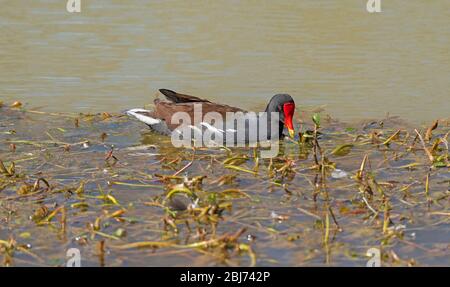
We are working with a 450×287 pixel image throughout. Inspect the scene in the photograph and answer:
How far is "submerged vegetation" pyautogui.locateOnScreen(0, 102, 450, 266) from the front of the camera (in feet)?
18.0

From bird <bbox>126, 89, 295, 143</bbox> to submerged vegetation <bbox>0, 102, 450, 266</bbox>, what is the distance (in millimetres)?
187

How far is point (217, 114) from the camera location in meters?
8.35

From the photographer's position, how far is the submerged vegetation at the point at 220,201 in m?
5.48

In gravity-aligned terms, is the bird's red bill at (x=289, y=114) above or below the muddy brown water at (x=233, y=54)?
below

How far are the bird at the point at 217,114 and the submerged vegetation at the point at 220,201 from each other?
0.61 ft

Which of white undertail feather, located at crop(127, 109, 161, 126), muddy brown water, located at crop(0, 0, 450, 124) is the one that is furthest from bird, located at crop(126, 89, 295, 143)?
muddy brown water, located at crop(0, 0, 450, 124)

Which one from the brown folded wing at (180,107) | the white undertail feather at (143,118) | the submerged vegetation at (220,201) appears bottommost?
the submerged vegetation at (220,201)

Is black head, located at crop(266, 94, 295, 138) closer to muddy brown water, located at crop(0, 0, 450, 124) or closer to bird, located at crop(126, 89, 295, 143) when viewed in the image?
bird, located at crop(126, 89, 295, 143)

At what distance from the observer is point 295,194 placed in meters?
6.58

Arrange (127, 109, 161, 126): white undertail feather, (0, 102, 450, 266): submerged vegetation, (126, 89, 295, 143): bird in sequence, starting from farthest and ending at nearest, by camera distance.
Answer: (127, 109, 161, 126): white undertail feather < (126, 89, 295, 143): bird < (0, 102, 450, 266): submerged vegetation

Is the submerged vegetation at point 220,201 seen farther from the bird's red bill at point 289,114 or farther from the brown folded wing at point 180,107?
the brown folded wing at point 180,107

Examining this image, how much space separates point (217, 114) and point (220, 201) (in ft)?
7.24

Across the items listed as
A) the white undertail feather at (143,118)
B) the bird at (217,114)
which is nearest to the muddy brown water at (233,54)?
the white undertail feather at (143,118)
